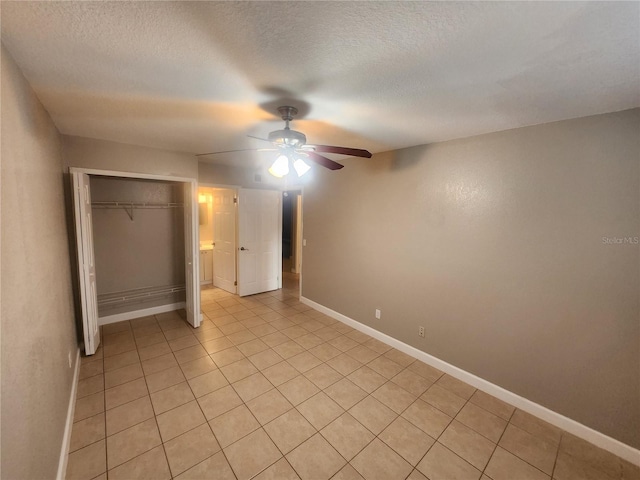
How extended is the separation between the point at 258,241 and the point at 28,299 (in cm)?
393

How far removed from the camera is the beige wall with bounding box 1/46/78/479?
1093mm

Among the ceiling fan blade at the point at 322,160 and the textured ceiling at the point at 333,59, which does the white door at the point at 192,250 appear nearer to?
the textured ceiling at the point at 333,59

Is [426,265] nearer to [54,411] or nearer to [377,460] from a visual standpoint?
[377,460]

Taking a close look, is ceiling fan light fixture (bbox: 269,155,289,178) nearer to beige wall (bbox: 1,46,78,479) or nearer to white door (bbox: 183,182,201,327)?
beige wall (bbox: 1,46,78,479)

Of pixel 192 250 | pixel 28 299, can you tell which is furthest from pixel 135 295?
pixel 28 299

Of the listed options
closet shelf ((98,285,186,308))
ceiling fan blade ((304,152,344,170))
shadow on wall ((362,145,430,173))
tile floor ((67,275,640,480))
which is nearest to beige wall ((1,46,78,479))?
tile floor ((67,275,640,480))

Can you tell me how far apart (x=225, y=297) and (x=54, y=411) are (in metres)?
3.43

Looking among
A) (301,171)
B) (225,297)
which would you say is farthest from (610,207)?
(225,297)

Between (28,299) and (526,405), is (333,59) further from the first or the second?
(526,405)

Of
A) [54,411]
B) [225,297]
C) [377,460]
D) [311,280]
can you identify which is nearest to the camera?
[54,411]

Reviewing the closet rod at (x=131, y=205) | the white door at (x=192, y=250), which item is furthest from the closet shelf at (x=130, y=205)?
the white door at (x=192, y=250)

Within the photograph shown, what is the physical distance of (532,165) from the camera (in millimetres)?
2244

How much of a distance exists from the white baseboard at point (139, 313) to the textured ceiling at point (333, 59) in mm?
2920

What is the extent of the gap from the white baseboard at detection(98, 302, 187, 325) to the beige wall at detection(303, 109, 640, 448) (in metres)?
3.43
